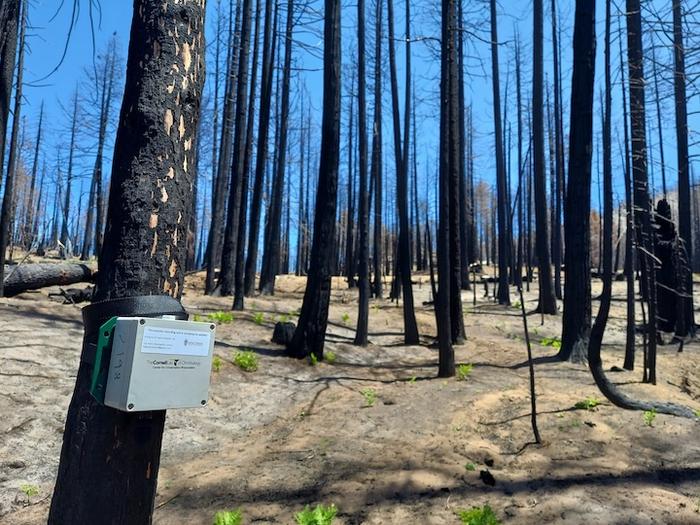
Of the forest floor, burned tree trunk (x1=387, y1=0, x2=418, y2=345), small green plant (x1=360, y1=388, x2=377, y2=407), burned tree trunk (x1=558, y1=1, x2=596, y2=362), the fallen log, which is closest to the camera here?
the forest floor

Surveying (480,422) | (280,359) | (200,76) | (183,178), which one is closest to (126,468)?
(183,178)

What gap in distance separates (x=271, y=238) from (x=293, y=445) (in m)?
13.3

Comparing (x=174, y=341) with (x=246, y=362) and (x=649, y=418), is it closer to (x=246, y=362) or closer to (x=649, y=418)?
(x=649, y=418)

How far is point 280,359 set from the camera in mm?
8758

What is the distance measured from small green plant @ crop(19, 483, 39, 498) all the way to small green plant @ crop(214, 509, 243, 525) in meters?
1.67

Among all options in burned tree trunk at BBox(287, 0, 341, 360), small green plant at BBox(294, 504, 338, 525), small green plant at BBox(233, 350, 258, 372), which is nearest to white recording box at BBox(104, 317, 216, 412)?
small green plant at BBox(294, 504, 338, 525)

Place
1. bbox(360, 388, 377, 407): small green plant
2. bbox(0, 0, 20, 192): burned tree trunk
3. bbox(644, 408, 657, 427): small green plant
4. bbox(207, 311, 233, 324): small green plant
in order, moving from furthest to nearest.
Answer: bbox(207, 311, 233, 324): small green plant → bbox(0, 0, 20, 192): burned tree trunk → bbox(360, 388, 377, 407): small green plant → bbox(644, 408, 657, 427): small green plant

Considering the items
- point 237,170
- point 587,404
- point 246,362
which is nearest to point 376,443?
point 587,404

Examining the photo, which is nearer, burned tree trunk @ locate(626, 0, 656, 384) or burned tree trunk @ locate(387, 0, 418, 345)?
burned tree trunk @ locate(626, 0, 656, 384)

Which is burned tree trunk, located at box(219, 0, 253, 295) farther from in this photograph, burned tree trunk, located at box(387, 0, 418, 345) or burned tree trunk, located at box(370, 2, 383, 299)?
burned tree trunk, located at box(387, 0, 418, 345)

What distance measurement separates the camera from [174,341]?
5.86ft

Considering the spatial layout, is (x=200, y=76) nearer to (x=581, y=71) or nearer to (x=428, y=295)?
(x=581, y=71)

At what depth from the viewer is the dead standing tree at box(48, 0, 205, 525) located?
179 centimetres

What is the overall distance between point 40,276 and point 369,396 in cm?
989
